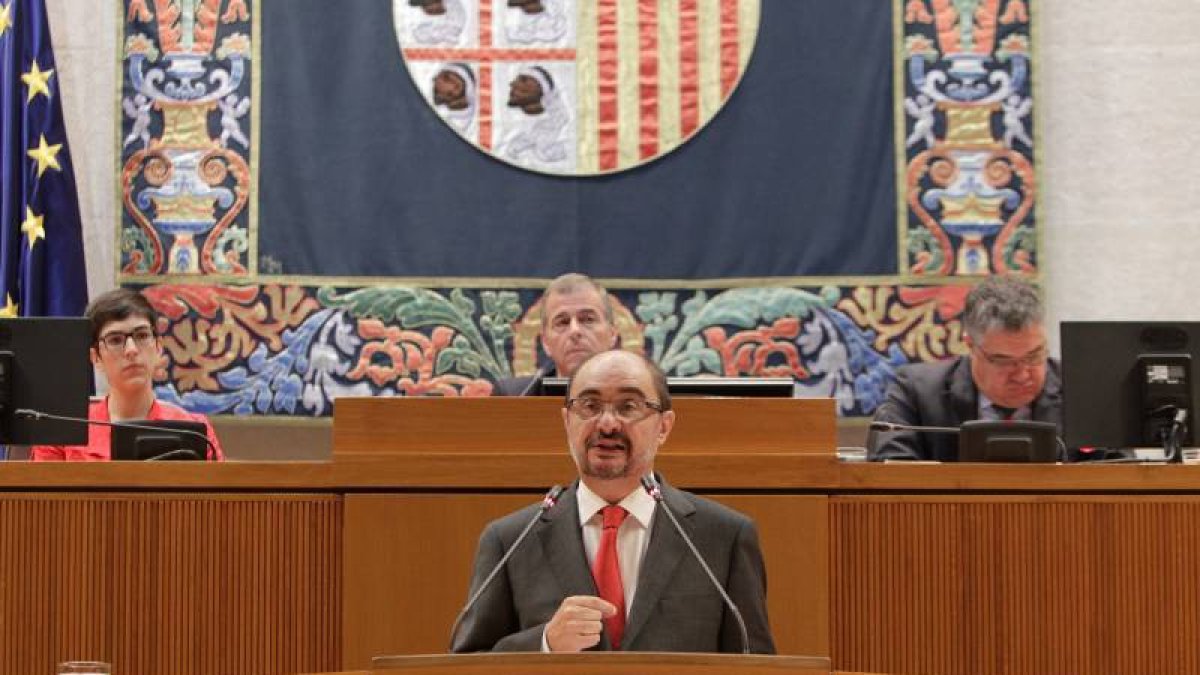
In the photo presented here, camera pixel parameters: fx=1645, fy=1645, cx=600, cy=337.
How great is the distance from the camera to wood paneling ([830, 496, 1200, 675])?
12.1ft

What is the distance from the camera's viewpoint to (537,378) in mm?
5250

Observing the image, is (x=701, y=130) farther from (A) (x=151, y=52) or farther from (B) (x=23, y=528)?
(B) (x=23, y=528)

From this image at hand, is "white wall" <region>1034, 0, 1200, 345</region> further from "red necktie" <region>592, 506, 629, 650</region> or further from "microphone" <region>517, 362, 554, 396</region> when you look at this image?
"red necktie" <region>592, 506, 629, 650</region>

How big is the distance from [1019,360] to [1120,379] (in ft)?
2.38

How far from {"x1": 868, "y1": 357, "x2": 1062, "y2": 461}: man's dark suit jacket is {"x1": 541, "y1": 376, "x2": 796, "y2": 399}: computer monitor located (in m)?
0.89

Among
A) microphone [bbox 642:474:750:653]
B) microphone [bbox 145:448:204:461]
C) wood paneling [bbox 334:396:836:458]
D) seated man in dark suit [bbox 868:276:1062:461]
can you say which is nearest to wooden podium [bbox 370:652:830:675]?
microphone [bbox 642:474:750:653]

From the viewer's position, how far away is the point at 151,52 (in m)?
6.38

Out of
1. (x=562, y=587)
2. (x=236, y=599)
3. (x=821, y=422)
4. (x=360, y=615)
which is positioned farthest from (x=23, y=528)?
(x=821, y=422)

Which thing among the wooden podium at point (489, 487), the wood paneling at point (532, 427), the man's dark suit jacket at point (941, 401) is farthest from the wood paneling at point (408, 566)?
the man's dark suit jacket at point (941, 401)

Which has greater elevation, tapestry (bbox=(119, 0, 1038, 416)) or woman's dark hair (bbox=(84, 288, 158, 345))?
tapestry (bbox=(119, 0, 1038, 416))

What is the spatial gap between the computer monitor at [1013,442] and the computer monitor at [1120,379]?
22 cm

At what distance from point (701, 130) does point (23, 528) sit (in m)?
3.39

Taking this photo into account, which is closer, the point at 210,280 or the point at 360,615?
the point at 360,615

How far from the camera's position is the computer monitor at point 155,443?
4.07 m
